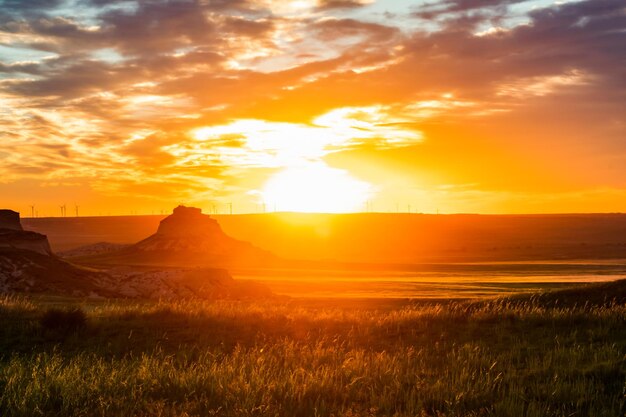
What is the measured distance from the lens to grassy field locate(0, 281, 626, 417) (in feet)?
28.9

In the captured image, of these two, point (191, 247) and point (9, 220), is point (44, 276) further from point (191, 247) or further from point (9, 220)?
point (191, 247)

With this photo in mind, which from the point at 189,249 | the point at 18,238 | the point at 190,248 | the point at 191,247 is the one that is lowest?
the point at 189,249

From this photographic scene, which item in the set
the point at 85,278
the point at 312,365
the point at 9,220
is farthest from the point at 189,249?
the point at 312,365


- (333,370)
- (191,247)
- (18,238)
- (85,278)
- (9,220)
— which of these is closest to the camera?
(333,370)

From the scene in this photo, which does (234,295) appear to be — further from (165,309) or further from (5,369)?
(5,369)

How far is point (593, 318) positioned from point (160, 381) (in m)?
13.3

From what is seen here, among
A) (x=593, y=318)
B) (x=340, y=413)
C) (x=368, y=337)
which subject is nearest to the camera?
(x=340, y=413)

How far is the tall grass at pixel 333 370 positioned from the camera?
344 inches

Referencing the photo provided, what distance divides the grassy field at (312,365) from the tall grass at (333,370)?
0.13 feet

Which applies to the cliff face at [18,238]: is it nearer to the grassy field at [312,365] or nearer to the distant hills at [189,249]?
the distant hills at [189,249]

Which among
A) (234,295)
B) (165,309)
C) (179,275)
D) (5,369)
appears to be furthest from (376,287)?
(5,369)

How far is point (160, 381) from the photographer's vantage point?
10.3 m

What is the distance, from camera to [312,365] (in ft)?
36.7

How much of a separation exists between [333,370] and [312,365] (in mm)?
518
